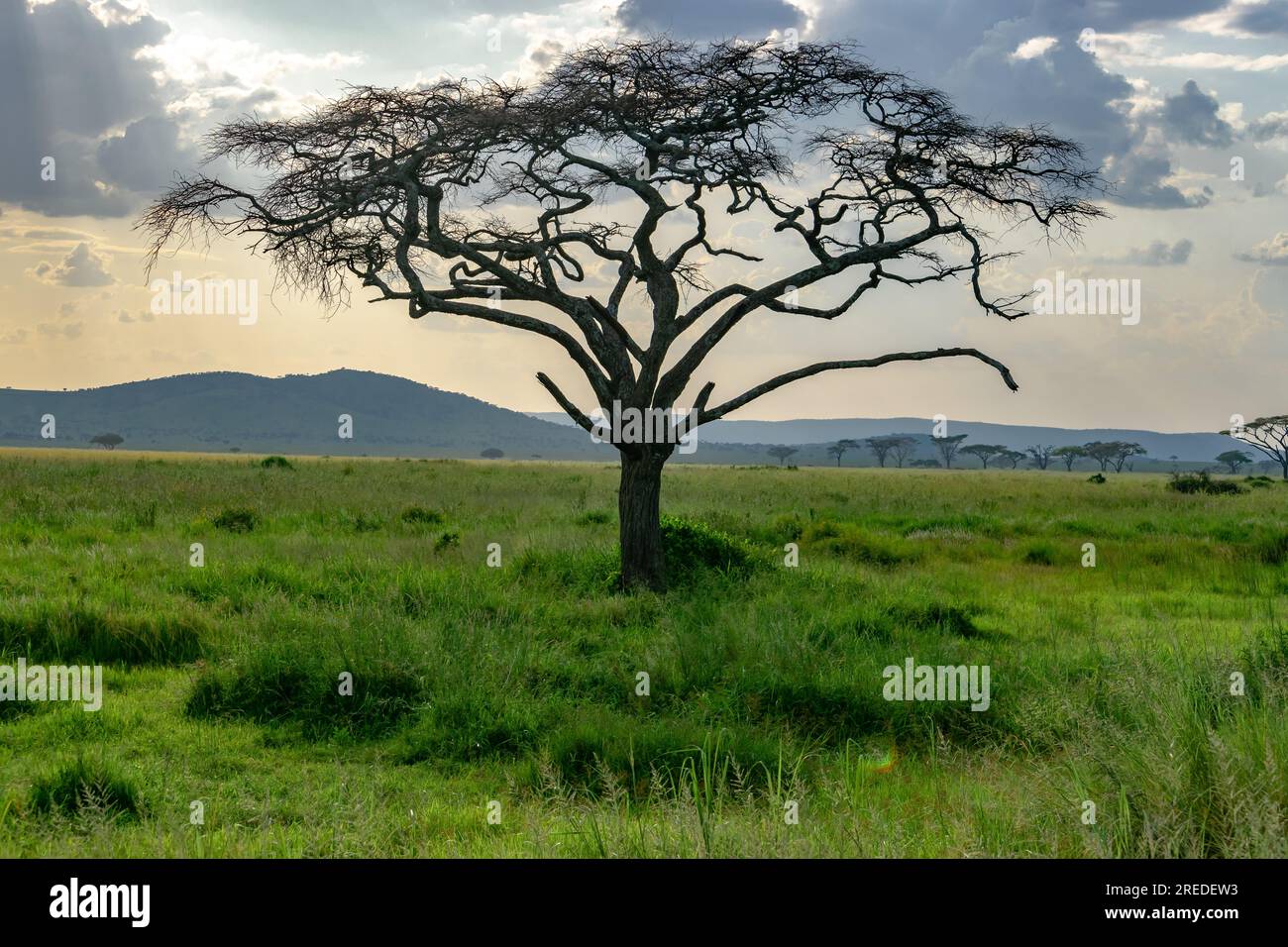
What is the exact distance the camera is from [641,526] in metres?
13.2

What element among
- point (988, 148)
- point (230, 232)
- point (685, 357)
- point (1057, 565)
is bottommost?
point (1057, 565)

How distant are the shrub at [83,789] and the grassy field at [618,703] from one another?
29 mm

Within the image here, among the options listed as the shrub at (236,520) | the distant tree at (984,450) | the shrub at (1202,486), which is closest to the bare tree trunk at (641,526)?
the shrub at (236,520)

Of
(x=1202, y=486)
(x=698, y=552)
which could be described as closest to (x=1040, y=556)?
(x=698, y=552)

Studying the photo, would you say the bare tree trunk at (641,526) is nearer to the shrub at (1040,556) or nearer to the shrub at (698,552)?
the shrub at (698,552)

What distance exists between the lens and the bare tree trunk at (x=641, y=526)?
13.1 m

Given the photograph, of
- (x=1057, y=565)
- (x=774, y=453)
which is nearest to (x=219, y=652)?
(x=1057, y=565)

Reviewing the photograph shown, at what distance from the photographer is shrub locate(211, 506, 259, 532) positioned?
18.8m

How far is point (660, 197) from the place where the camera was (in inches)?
546

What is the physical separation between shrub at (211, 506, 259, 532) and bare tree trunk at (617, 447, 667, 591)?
929cm

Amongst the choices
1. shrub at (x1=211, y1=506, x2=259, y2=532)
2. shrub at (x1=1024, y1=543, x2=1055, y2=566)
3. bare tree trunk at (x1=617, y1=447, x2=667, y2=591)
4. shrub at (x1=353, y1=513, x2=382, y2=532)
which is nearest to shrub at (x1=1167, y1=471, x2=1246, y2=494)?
shrub at (x1=1024, y1=543, x2=1055, y2=566)

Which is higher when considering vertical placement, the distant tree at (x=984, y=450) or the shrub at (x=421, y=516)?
the distant tree at (x=984, y=450)
